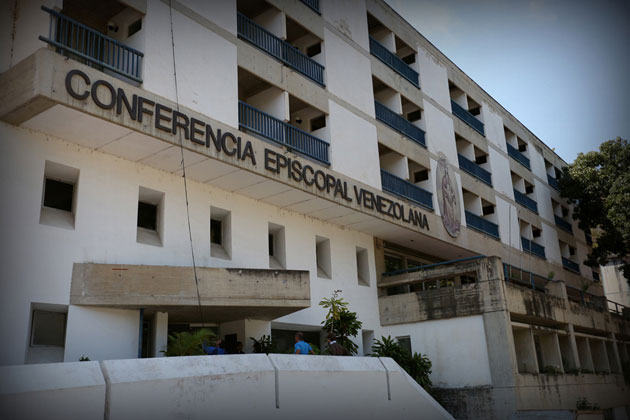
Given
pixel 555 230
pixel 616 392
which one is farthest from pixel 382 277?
pixel 555 230

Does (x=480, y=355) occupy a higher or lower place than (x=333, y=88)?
lower

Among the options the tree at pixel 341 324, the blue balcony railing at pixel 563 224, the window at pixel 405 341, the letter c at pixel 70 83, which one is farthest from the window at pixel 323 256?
the blue balcony railing at pixel 563 224

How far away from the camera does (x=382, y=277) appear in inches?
950

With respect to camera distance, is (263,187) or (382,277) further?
(382,277)

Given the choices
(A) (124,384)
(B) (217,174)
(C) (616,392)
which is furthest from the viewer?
(C) (616,392)

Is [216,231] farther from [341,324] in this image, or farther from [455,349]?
[455,349]

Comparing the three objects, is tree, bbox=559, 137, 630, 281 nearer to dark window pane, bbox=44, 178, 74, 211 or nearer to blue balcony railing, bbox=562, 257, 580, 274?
blue balcony railing, bbox=562, 257, 580, 274

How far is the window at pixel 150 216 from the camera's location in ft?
52.3

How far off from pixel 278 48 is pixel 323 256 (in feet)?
24.5

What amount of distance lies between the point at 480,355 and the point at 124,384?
14752 millimetres

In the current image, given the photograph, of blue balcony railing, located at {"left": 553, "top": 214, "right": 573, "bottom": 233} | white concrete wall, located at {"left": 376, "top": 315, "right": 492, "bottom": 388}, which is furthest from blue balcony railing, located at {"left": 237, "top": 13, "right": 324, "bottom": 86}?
blue balcony railing, located at {"left": 553, "top": 214, "right": 573, "bottom": 233}

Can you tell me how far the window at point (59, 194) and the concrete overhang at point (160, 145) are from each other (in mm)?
766

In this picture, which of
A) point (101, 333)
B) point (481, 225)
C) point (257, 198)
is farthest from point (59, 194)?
point (481, 225)

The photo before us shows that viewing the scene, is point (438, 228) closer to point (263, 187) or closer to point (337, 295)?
point (337, 295)
